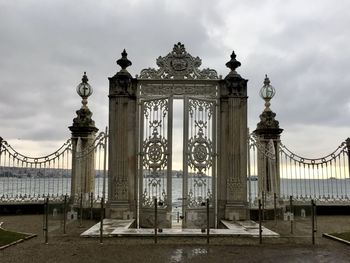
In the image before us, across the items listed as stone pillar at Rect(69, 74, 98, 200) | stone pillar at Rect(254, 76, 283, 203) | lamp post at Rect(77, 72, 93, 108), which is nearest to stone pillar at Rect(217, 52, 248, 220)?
stone pillar at Rect(254, 76, 283, 203)

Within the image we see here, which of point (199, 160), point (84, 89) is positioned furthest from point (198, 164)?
point (84, 89)

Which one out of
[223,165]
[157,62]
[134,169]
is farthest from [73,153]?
[223,165]

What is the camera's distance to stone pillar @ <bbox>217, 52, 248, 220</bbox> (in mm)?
12133

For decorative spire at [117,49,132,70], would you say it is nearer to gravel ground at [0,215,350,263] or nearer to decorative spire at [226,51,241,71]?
decorative spire at [226,51,241,71]

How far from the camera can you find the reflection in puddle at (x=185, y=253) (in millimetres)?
7125

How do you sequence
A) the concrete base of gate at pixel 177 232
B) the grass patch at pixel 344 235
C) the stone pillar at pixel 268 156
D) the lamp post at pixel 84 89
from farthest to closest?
the lamp post at pixel 84 89, the stone pillar at pixel 268 156, the concrete base of gate at pixel 177 232, the grass patch at pixel 344 235

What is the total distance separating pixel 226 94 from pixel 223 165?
7.79 feet

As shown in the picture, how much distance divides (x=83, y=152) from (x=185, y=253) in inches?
291

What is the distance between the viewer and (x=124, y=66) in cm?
1289

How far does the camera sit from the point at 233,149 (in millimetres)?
12266

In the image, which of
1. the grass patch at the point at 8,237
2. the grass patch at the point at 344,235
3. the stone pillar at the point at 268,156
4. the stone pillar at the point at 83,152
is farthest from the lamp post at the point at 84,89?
the grass patch at the point at 344,235

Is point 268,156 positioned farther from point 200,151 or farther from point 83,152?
point 83,152

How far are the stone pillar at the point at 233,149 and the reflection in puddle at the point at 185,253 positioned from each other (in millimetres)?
4357

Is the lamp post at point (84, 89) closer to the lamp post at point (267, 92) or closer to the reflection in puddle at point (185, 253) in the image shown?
the lamp post at point (267, 92)
